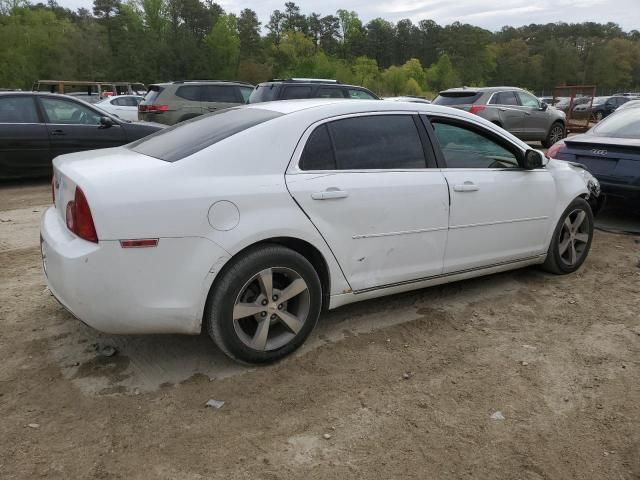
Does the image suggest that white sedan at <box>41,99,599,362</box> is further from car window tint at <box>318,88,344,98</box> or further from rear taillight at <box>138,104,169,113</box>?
rear taillight at <box>138,104,169,113</box>

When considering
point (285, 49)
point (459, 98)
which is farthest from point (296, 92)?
point (285, 49)

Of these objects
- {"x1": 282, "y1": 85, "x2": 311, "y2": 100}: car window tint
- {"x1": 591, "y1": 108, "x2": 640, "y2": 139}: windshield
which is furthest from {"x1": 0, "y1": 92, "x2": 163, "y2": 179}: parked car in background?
{"x1": 591, "y1": 108, "x2": 640, "y2": 139}: windshield

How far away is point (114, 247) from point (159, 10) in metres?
87.4

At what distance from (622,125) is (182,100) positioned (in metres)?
9.71

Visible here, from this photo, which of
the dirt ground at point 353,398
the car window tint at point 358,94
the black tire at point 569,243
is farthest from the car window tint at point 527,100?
the dirt ground at point 353,398

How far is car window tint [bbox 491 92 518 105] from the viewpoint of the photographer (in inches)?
529

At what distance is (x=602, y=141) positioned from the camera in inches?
249

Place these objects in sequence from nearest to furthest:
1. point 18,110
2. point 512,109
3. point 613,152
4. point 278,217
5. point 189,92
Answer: point 278,217
point 613,152
point 18,110
point 189,92
point 512,109

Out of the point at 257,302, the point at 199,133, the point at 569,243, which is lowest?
the point at 569,243

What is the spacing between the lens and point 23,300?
4.12 meters

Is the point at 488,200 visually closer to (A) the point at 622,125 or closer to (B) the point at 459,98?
(A) the point at 622,125

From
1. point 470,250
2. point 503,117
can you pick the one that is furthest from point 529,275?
point 503,117

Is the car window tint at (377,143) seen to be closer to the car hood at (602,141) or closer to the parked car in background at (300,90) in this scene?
the car hood at (602,141)

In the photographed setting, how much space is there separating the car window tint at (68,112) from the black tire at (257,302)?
7269 mm
